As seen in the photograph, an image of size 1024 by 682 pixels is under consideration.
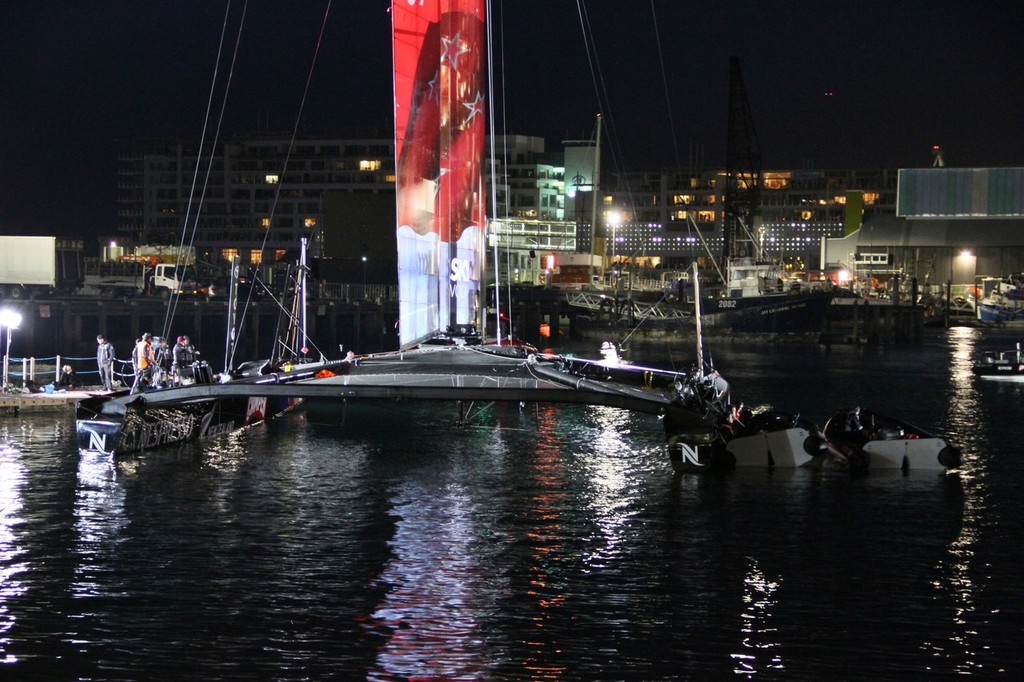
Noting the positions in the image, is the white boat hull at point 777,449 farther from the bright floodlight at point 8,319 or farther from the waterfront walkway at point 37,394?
the bright floodlight at point 8,319

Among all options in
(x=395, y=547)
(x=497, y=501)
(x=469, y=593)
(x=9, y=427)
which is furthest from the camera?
(x=9, y=427)

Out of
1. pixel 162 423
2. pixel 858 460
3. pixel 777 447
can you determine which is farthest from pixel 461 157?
pixel 858 460

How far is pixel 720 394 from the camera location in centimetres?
2469

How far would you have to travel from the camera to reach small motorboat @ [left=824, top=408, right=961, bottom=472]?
2377cm

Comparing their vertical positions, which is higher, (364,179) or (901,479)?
(364,179)

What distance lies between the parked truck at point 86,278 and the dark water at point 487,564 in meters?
22.8

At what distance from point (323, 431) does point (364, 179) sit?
131488mm

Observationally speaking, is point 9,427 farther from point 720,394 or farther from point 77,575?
point 720,394

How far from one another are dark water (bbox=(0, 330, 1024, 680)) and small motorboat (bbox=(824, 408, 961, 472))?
0.68 metres

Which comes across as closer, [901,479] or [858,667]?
[858,667]

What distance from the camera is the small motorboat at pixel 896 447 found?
23.8 metres

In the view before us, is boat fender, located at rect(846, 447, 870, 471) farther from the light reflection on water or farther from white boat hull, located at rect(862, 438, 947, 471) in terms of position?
the light reflection on water

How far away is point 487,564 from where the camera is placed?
16203 mm

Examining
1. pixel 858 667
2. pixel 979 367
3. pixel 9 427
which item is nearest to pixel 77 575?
pixel 858 667
